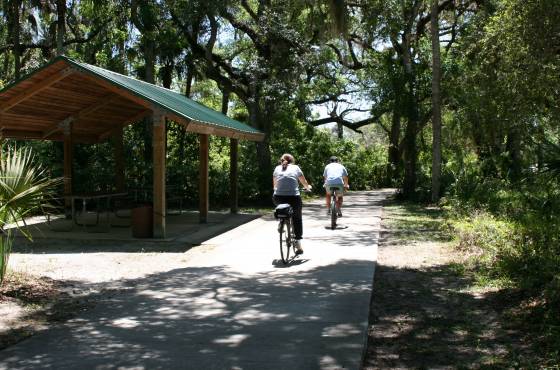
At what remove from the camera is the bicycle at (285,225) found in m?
9.81

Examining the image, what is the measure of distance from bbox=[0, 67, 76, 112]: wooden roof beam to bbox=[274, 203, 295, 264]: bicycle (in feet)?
18.5

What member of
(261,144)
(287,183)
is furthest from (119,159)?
(287,183)

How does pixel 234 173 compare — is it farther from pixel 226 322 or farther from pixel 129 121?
pixel 226 322

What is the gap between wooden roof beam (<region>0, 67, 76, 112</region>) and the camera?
1251cm

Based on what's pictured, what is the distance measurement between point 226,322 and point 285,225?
3841 mm

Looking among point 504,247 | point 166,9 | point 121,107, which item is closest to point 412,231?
point 504,247

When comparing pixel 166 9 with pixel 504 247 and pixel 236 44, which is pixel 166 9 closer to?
pixel 236 44

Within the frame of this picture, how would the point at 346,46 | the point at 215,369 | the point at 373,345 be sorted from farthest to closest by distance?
the point at 346,46, the point at 373,345, the point at 215,369

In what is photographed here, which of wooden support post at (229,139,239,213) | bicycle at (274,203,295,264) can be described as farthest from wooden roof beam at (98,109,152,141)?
bicycle at (274,203,295,264)

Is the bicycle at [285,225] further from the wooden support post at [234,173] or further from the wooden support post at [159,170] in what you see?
the wooden support post at [234,173]

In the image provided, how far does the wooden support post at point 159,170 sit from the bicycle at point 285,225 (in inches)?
137

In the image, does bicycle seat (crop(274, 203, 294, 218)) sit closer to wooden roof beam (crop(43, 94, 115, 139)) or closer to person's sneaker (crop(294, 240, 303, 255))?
person's sneaker (crop(294, 240, 303, 255))

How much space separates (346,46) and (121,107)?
16522mm

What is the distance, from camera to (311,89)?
30.9m
